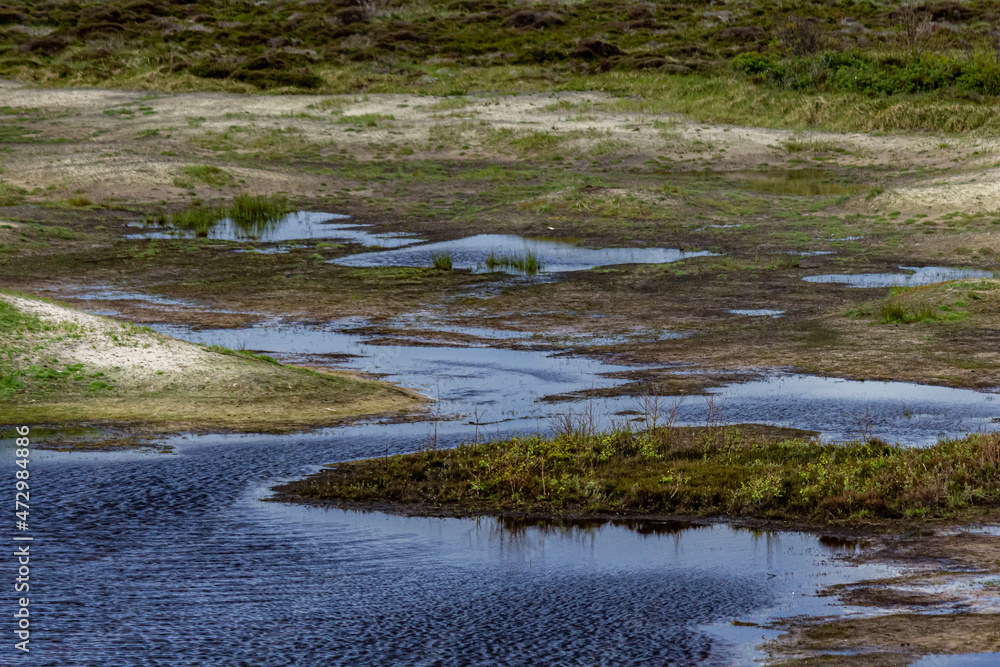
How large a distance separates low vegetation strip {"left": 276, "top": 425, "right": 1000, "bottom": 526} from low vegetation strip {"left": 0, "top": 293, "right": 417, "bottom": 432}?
3.33m

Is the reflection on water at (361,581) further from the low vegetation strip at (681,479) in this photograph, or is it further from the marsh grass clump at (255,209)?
the marsh grass clump at (255,209)

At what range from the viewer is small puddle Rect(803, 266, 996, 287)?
30641 millimetres

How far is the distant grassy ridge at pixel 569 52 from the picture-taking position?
5791cm

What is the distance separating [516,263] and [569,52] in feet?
134

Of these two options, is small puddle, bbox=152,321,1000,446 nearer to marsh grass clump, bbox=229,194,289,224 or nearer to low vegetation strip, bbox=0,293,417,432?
low vegetation strip, bbox=0,293,417,432

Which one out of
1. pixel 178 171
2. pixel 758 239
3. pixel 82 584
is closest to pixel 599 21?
pixel 178 171

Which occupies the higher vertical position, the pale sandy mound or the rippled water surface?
the rippled water surface

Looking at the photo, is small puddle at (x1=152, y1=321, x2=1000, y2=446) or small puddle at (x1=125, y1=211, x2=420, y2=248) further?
small puddle at (x1=125, y1=211, x2=420, y2=248)

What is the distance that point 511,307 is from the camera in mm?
28859

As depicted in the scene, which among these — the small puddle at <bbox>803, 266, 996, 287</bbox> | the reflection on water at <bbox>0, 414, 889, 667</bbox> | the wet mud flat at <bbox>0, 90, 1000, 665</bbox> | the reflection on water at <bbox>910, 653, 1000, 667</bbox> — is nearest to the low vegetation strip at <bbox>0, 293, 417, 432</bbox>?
the wet mud flat at <bbox>0, 90, 1000, 665</bbox>

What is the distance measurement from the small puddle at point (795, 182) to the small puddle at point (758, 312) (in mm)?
18911

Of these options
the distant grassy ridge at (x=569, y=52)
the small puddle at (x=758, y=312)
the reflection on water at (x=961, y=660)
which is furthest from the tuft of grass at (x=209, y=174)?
the reflection on water at (x=961, y=660)

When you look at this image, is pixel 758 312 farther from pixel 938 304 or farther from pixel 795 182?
pixel 795 182

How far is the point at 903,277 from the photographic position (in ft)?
103
